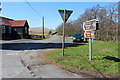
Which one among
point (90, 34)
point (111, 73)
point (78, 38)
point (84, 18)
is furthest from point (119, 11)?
point (111, 73)

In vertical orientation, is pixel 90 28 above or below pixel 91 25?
below

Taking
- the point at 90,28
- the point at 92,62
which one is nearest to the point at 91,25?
the point at 90,28


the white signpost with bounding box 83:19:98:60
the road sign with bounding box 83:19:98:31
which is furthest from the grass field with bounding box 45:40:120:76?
the road sign with bounding box 83:19:98:31

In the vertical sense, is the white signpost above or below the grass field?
above

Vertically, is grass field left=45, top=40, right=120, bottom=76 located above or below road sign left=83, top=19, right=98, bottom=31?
below

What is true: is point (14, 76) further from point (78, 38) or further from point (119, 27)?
point (119, 27)

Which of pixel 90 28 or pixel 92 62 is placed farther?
pixel 90 28

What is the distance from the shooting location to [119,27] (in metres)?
20.6

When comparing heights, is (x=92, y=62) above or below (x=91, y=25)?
below

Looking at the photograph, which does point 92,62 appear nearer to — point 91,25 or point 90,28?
point 90,28

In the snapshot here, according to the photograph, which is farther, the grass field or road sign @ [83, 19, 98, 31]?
road sign @ [83, 19, 98, 31]

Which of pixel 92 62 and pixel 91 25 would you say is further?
pixel 91 25

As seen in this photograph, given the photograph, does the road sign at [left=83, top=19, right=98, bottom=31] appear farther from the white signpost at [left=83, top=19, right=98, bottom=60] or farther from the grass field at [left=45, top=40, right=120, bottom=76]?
the grass field at [left=45, top=40, right=120, bottom=76]

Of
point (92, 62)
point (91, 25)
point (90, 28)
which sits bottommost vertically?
point (92, 62)
